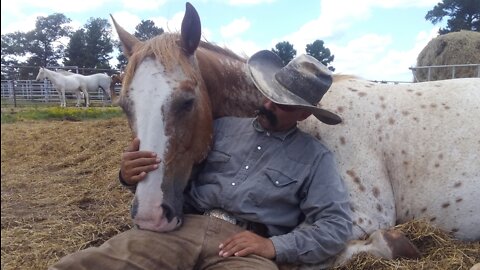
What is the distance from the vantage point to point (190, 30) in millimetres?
2883

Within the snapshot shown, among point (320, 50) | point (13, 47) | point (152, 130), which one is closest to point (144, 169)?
point (152, 130)

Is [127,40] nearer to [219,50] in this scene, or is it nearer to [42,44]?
[219,50]

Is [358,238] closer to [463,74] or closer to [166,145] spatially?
[166,145]

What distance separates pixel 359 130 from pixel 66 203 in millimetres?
3372

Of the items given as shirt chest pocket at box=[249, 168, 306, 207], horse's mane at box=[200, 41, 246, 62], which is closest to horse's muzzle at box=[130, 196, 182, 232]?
shirt chest pocket at box=[249, 168, 306, 207]

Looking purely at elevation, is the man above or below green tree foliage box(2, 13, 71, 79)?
below

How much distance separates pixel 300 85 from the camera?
8.79ft

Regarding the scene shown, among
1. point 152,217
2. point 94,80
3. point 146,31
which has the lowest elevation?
point 152,217

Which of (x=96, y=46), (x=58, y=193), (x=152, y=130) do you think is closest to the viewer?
(x=152, y=130)

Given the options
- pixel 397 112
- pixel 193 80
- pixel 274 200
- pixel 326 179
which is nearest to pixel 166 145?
pixel 193 80

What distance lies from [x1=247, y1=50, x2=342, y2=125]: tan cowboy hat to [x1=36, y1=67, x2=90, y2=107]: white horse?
62.8 ft

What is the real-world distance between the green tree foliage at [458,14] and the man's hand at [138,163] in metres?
17.0

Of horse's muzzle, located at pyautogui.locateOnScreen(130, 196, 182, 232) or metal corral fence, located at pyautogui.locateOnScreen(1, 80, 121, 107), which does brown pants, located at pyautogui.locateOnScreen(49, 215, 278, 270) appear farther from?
metal corral fence, located at pyautogui.locateOnScreen(1, 80, 121, 107)

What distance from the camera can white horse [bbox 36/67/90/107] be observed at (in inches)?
813
